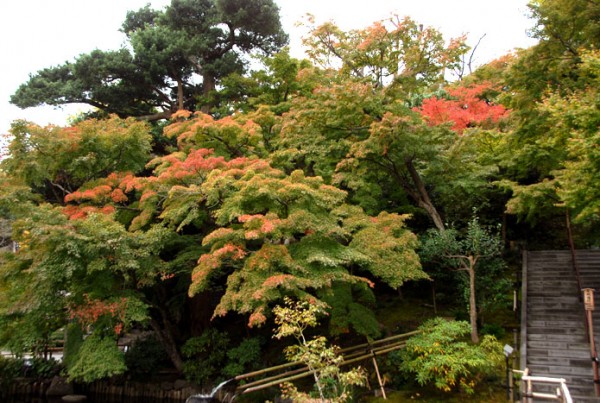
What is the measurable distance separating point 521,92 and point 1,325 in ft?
52.9

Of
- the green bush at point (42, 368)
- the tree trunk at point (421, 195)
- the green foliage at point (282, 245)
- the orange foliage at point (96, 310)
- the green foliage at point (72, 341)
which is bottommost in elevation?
the green bush at point (42, 368)

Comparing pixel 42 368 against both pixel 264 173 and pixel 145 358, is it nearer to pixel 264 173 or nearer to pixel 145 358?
pixel 145 358

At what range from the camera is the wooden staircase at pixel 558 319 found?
30.2 feet

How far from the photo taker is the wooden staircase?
9.22 metres

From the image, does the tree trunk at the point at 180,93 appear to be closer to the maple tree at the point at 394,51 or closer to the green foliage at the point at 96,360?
the maple tree at the point at 394,51

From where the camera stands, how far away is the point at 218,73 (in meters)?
18.0

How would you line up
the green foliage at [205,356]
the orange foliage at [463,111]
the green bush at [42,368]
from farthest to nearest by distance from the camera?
the orange foliage at [463,111] → the green bush at [42,368] → the green foliage at [205,356]

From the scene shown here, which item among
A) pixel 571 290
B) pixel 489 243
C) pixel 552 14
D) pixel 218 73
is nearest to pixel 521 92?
pixel 552 14

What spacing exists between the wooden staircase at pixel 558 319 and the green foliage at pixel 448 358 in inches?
44.7

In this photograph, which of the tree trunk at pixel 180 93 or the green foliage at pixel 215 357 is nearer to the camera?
the green foliage at pixel 215 357

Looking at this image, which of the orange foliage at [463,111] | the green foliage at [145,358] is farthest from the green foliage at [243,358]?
the orange foliage at [463,111]

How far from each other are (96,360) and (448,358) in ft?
27.9

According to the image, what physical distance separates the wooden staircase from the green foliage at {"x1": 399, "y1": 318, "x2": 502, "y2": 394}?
1134mm

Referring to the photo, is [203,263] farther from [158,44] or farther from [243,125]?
[158,44]
